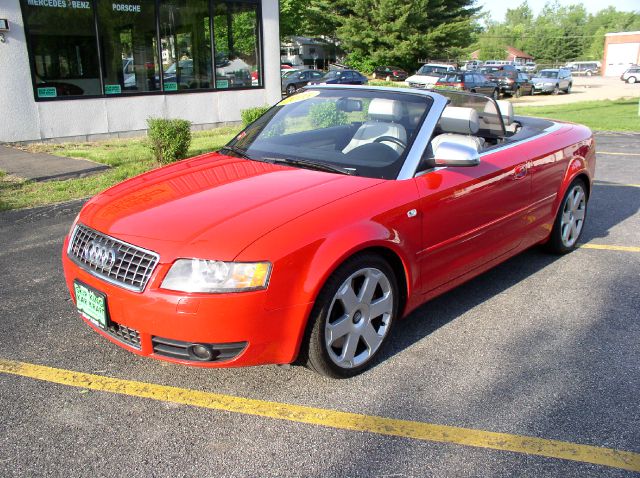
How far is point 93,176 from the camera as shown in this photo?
8.73 meters

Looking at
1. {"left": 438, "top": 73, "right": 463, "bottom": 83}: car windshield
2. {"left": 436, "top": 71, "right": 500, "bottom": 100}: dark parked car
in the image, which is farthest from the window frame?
{"left": 438, "top": 73, "right": 463, "bottom": 83}: car windshield

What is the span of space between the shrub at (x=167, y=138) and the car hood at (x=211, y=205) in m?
5.43

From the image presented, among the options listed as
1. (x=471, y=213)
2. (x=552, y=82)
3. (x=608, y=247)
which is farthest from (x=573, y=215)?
(x=552, y=82)

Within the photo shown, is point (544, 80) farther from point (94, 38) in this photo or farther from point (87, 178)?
point (87, 178)

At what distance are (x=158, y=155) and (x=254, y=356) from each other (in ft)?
23.2

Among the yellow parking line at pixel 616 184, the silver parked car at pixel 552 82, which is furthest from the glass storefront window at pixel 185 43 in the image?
the silver parked car at pixel 552 82

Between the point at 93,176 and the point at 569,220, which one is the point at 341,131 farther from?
the point at 93,176

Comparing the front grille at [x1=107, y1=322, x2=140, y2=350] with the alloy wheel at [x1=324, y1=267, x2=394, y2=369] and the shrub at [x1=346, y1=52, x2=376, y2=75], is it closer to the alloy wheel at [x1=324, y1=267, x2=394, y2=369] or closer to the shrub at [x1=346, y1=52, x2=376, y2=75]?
the alloy wheel at [x1=324, y1=267, x2=394, y2=369]

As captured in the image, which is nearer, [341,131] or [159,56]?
[341,131]

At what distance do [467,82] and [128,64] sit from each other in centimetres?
1887

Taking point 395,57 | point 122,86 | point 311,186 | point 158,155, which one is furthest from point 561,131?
point 395,57

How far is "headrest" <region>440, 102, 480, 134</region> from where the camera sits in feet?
13.6

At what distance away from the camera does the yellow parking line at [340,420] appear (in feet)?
8.74

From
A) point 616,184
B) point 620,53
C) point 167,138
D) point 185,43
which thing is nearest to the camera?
point 616,184
